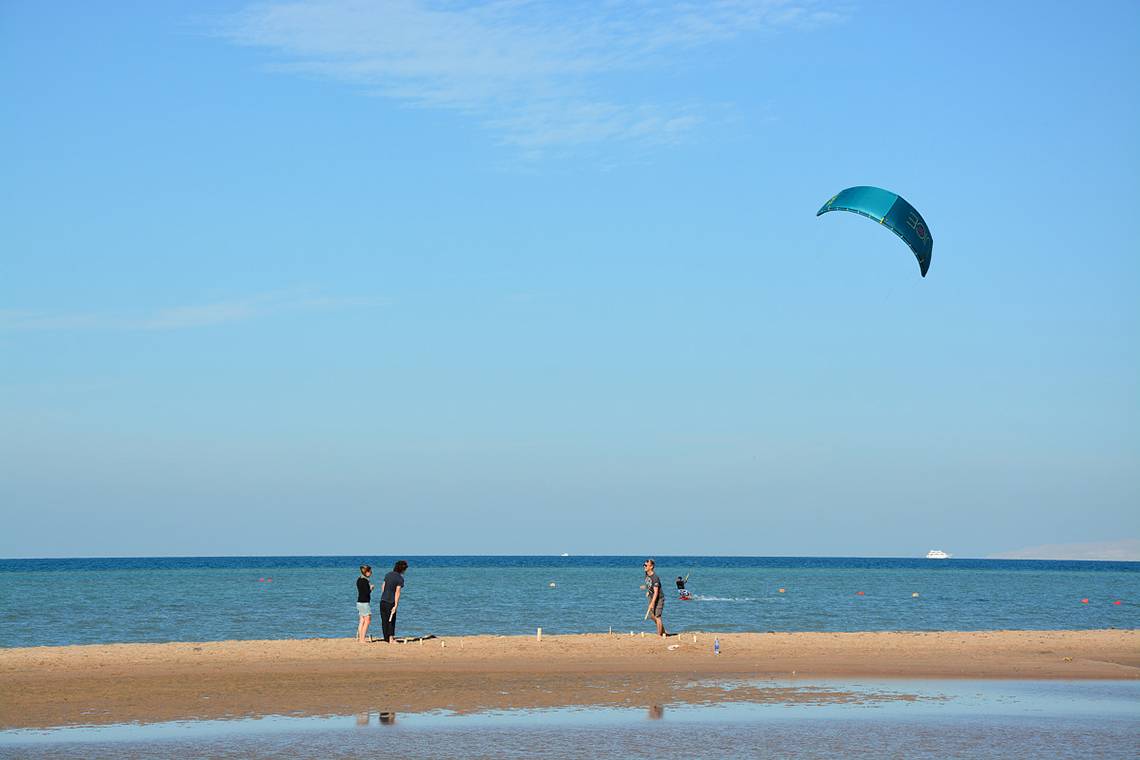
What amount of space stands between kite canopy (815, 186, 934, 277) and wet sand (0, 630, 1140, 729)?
Answer: 8.90 meters

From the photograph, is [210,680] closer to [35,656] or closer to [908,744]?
[35,656]

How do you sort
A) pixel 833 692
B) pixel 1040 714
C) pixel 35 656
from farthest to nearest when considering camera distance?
pixel 35 656 < pixel 833 692 < pixel 1040 714

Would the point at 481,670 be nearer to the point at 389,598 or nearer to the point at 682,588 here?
the point at 389,598

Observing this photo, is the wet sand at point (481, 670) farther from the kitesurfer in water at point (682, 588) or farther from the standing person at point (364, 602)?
the kitesurfer in water at point (682, 588)

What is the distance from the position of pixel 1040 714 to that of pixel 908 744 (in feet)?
11.5

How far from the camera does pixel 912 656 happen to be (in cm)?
2489

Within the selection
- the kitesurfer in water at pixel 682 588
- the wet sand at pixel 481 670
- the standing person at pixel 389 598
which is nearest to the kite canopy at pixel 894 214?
the wet sand at pixel 481 670

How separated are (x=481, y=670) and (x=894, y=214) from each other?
14357 millimetres

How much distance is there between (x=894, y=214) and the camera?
1158 inches

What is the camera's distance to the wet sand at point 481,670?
1792 centimetres

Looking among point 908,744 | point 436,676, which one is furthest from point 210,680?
point 908,744

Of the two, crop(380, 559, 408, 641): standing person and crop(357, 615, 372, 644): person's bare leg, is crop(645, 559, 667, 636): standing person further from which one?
crop(357, 615, 372, 644): person's bare leg

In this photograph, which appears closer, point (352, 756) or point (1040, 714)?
point (352, 756)

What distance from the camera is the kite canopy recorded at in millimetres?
29266
